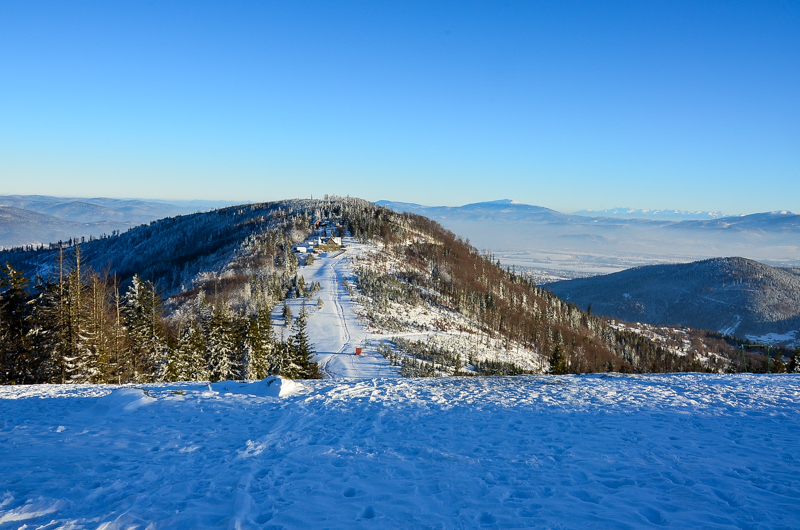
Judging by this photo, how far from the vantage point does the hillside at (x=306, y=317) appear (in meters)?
29.8

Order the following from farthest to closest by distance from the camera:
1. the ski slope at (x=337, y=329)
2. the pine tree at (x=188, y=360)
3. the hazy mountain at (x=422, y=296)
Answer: the hazy mountain at (x=422, y=296) < the ski slope at (x=337, y=329) < the pine tree at (x=188, y=360)

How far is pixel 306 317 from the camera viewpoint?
83375 mm

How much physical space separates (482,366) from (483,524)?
71952 mm

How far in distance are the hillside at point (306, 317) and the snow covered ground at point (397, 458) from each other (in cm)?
1482

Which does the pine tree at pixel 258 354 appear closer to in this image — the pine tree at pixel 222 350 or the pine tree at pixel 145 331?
the pine tree at pixel 222 350

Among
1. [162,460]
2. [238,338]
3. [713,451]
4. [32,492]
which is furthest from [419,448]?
[238,338]

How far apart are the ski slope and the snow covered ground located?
1650 inches

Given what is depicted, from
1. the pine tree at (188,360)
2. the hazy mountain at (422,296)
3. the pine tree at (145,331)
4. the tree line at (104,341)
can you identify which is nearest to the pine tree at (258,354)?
the tree line at (104,341)

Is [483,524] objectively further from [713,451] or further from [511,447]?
[713,451]

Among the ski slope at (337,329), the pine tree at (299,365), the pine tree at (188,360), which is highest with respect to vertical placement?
the pine tree at (188,360)

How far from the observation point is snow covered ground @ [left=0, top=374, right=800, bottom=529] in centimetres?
790

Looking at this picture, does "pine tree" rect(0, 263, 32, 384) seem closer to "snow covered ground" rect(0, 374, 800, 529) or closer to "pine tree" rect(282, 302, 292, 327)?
"snow covered ground" rect(0, 374, 800, 529)

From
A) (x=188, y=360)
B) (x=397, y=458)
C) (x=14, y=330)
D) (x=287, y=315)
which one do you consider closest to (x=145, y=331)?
(x=188, y=360)

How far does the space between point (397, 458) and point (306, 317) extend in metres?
75.0
